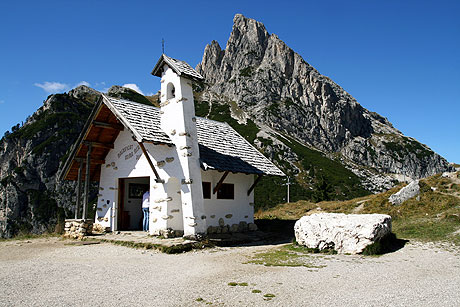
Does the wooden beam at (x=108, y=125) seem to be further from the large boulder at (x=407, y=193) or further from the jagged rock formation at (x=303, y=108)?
the jagged rock formation at (x=303, y=108)

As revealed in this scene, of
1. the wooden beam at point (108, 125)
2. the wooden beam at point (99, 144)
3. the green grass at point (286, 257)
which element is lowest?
the green grass at point (286, 257)

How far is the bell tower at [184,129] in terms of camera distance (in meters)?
12.4

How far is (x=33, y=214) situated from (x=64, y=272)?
5367cm

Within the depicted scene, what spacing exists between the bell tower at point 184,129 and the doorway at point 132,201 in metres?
4.80

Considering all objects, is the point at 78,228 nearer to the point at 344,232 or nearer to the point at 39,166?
the point at 344,232

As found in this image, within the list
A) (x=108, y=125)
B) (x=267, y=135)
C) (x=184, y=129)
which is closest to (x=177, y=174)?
(x=184, y=129)

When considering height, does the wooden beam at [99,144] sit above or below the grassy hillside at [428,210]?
above

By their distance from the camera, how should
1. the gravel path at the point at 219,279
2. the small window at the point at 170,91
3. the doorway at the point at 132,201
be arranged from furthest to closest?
1. the doorway at the point at 132,201
2. the small window at the point at 170,91
3. the gravel path at the point at 219,279

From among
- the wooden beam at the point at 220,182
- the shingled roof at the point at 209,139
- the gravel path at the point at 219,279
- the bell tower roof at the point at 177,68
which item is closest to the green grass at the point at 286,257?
the gravel path at the point at 219,279

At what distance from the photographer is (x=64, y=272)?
26.2ft

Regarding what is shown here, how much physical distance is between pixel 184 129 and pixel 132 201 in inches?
265

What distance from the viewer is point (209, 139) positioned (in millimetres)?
16641

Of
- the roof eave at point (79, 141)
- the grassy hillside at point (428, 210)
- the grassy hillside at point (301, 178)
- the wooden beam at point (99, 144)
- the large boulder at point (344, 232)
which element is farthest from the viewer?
the grassy hillside at point (301, 178)

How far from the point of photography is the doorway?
16.9 meters
